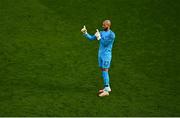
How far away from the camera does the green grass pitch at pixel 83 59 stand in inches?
473

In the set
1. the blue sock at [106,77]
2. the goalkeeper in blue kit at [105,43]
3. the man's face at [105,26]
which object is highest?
the man's face at [105,26]

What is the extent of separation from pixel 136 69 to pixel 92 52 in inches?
76.3

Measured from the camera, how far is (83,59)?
49.8 feet

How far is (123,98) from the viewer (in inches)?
492

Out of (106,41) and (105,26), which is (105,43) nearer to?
(106,41)

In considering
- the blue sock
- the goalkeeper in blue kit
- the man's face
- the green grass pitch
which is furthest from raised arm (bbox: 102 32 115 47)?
the green grass pitch

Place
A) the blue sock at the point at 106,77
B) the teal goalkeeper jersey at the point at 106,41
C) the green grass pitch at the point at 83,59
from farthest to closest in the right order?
the blue sock at the point at 106,77 → the teal goalkeeper jersey at the point at 106,41 → the green grass pitch at the point at 83,59

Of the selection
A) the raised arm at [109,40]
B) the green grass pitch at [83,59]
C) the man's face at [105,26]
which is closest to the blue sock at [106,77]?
the green grass pitch at [83,59]

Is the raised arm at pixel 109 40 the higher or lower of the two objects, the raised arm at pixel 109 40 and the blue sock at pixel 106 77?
the higher

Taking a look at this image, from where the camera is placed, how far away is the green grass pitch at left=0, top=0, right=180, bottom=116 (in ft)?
39.4

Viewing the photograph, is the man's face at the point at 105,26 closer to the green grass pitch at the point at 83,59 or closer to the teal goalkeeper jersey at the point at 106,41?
the teal goalkeeper jersey at the point at 106,41

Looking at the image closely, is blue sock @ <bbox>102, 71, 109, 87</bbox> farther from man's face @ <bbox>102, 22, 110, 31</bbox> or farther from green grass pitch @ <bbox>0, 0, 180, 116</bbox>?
man's face @ <bbox>102, 22, 110, 31</bbox>

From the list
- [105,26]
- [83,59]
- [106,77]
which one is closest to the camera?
[105,26]

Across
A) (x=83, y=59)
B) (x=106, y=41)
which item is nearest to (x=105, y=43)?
(x=106, y=41)
